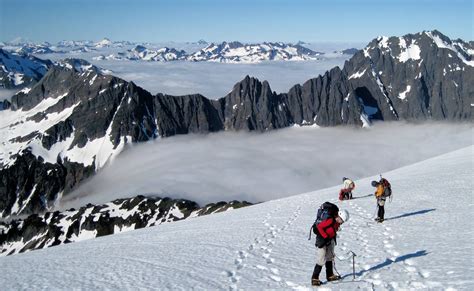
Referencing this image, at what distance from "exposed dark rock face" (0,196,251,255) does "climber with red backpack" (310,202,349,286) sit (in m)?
124

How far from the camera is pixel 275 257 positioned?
723 inches

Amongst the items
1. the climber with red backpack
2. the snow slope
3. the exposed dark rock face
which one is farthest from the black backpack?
the exposed dark rock face

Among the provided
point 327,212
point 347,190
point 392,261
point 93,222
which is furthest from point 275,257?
point 93,222

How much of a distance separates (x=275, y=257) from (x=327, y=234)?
4203mm

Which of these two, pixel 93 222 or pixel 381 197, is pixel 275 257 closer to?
pixel 381 197

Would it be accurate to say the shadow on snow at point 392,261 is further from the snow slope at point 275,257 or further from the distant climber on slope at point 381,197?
the distant climber on slope at point 381,197

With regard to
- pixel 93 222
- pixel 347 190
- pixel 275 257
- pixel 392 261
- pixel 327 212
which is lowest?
pixel 93 222

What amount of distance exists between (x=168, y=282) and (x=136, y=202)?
172 meters

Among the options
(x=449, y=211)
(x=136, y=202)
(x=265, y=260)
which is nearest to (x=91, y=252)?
(x=265, y=260)

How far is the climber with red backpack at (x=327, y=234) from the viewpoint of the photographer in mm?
14852

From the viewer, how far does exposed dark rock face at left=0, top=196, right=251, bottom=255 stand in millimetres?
152000

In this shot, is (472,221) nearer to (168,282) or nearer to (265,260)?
(265,260)

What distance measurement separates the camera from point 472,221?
21844 mm

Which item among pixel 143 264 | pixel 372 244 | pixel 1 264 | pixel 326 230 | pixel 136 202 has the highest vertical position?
pixel 326 230
